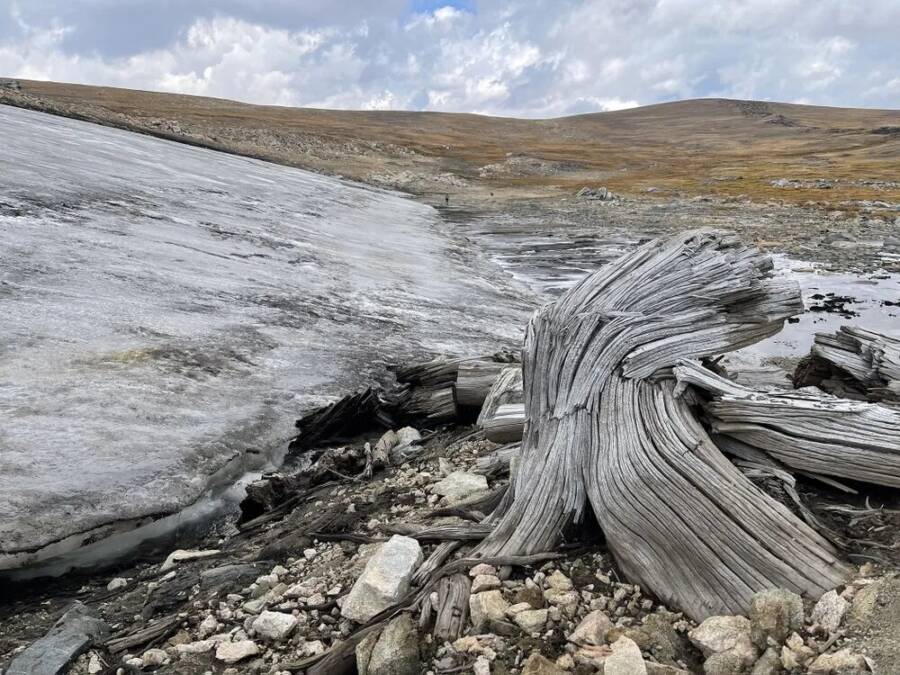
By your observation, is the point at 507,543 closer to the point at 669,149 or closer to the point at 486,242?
the point at 486,242

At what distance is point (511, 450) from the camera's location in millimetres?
5742

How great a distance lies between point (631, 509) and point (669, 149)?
379 feet

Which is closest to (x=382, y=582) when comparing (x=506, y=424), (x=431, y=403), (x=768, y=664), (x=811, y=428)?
(x=768, y=664)

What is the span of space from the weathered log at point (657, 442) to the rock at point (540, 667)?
→ 0.79m

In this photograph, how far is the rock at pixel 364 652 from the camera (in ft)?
11.2

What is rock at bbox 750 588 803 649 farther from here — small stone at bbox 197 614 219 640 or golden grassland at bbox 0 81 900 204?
golden grassland at bbox 0 81 900 204

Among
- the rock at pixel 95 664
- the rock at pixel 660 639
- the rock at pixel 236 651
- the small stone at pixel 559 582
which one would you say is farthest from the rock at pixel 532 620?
the rock at pixel 95 664

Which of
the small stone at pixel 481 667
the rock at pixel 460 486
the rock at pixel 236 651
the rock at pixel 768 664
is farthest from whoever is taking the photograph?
the rock at pixel 460 486

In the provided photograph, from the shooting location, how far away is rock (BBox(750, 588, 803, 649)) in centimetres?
304

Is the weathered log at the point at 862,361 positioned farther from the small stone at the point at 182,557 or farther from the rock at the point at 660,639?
the small stone at the point at 182,557

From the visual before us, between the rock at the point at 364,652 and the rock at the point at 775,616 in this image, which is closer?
the rock at the point at 775,616

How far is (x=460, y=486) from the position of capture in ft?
17.6

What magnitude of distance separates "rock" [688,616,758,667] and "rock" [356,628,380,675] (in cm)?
148

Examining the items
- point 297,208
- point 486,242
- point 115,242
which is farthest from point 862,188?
point 115,242
